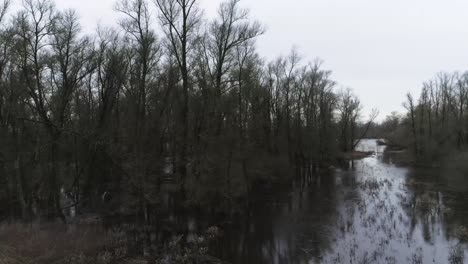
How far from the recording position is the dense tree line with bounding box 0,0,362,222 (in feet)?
60.7

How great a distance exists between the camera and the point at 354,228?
56.6 feet

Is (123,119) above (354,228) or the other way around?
above

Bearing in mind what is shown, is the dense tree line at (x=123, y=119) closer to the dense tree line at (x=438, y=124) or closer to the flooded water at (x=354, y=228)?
the flooded water at (x=354, y=228)

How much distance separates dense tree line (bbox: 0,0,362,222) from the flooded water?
402cm

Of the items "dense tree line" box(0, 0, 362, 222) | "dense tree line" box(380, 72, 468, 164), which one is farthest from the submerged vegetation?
"dense tree line" box(380, 72, 468, 164)

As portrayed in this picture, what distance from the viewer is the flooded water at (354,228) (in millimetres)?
13703

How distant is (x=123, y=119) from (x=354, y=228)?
16144mm

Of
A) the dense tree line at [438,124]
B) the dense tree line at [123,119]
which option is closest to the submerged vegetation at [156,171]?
the dense tree line at [123,119]

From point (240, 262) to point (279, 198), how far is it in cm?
1337

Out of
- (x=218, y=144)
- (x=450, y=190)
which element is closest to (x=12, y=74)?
(x=218, y=144)

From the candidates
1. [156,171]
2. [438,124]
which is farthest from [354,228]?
[438,124]

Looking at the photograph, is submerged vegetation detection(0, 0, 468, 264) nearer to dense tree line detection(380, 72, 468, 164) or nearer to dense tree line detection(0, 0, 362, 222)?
dense tree line detection(0, 0, 362, 222)

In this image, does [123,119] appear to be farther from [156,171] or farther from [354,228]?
[354,228]

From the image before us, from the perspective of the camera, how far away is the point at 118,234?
1553 cm
